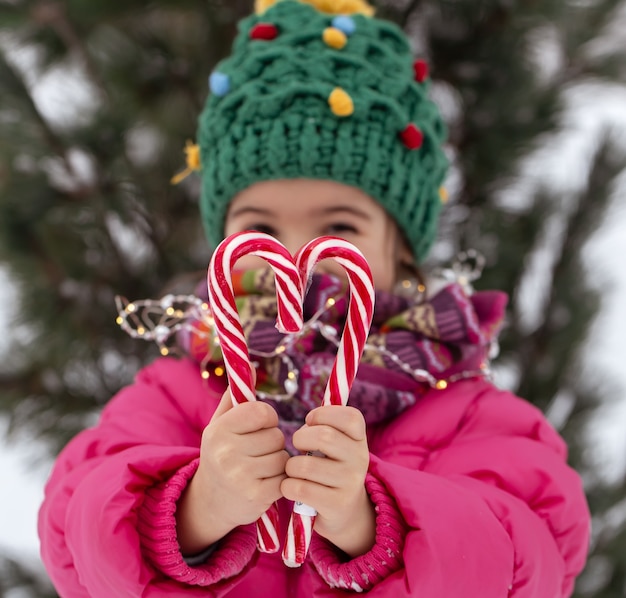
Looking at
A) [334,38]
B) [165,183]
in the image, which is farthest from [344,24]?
[165,183]

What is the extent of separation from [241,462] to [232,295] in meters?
0.14

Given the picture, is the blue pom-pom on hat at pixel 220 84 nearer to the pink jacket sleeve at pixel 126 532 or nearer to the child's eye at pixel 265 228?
the child's eye at pixel 265 228

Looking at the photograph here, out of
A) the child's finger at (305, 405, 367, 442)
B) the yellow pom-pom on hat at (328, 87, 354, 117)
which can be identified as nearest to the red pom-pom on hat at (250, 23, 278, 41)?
the yellow pom-pom on hat at (328, 87, 354, 117)

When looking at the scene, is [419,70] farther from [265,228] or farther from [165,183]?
[165,183]

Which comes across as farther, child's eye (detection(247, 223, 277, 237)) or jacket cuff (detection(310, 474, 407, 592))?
child's eye (detection(247, 223, 277, 237))

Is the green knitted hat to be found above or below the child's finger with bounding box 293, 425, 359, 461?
above

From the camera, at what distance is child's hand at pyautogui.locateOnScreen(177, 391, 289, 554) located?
1.86ft

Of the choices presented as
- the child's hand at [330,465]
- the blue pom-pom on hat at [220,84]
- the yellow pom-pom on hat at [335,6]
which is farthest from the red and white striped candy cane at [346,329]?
the yellow pom-pom on hat at [335,6]

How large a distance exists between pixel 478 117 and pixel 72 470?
830 mm

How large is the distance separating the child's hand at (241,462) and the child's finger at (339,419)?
1.6 inches

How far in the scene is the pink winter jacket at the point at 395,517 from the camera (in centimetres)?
63

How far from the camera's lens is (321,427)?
0.56 m

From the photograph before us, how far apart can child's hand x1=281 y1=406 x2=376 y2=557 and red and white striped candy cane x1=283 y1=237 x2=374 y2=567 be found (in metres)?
0.02

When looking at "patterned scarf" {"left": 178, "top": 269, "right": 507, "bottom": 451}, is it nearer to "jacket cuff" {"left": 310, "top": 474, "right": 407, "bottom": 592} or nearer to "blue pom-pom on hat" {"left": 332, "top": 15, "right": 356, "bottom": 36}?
"jacket cuff" {"left": 310, "top": 474, "right": 407, "bottom": 592}
